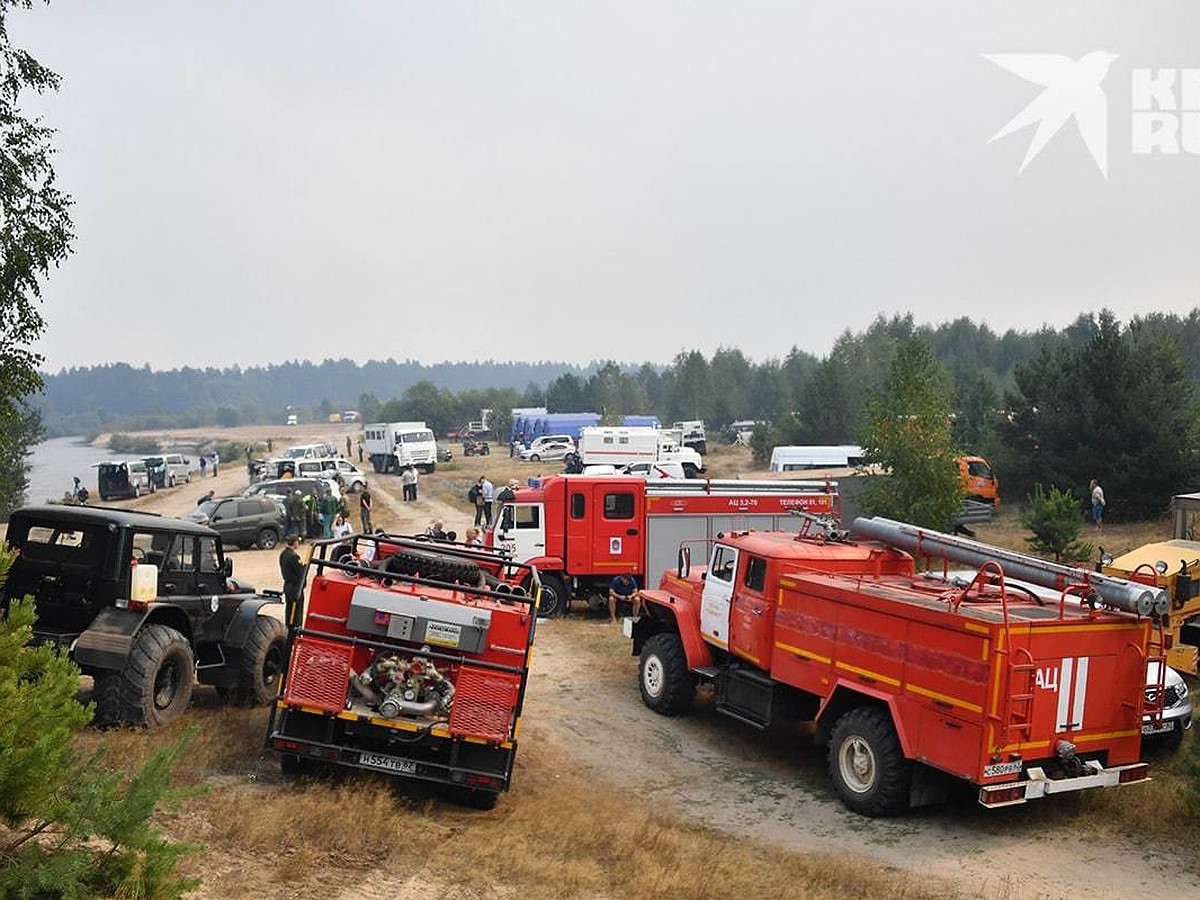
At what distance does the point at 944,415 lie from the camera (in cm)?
2753

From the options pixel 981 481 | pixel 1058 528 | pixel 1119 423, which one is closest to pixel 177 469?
pixel 981 481

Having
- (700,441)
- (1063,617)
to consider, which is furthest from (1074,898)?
(700,441)

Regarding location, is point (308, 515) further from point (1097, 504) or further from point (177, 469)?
point (177, 469)

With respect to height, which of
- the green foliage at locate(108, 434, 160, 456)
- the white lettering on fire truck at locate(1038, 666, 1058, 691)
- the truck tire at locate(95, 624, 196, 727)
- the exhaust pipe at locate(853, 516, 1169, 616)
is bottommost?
the green foliage at locate(108, 434, 160, 456)

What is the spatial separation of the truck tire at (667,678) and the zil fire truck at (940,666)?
1.26 meters

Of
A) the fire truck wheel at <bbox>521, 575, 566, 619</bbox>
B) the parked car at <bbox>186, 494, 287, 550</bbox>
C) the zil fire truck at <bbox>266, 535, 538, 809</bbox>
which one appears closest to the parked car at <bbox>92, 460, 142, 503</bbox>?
the parked car at <bbox>186, 494, 287, 550</bbox>

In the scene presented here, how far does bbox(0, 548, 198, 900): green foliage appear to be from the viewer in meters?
5.49

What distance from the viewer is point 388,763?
32.9 feet

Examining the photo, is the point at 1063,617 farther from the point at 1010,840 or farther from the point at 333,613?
the point at 333,613

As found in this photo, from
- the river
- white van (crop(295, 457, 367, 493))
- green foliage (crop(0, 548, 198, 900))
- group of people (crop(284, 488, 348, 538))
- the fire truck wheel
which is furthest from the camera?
the river

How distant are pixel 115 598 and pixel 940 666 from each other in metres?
8.38

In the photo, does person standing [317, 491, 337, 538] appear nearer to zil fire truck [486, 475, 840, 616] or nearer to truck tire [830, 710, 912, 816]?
zil fire truck [486, 475, 840, 616]

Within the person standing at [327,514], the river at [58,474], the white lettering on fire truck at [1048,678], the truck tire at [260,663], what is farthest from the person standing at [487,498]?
the river at [58,474]

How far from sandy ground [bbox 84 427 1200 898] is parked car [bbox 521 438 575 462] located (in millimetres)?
51692
